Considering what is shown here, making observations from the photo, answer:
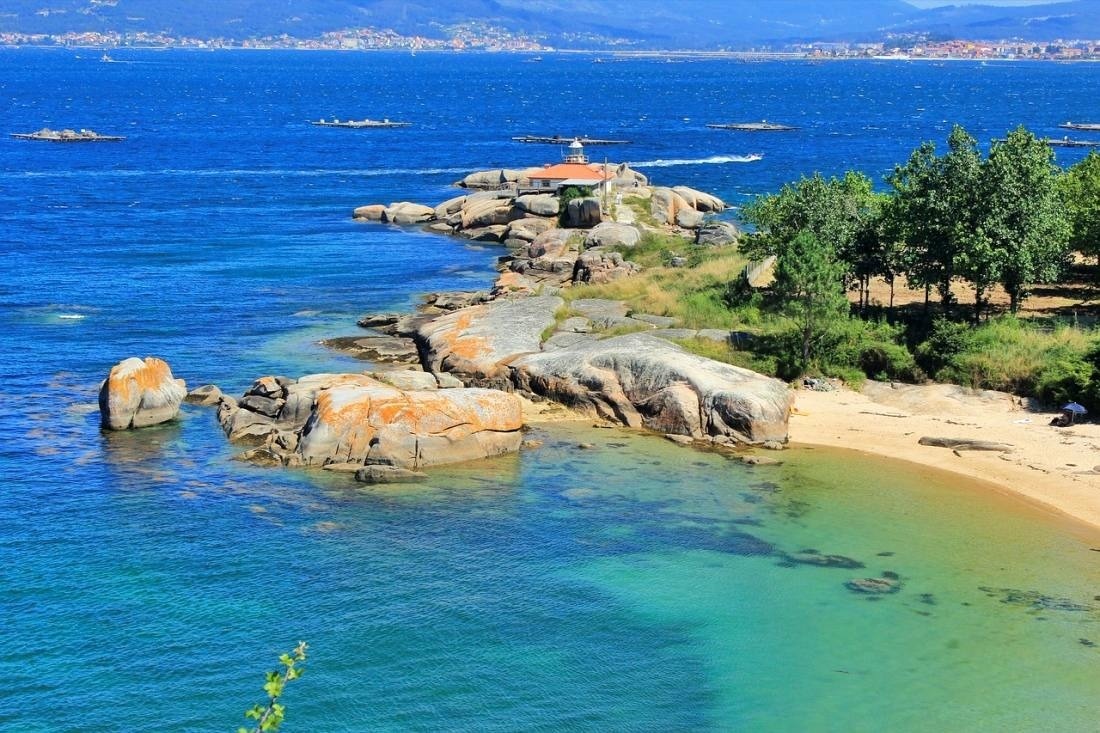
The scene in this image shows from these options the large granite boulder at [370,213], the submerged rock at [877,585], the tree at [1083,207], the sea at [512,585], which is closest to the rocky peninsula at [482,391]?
the sea at [512,585]

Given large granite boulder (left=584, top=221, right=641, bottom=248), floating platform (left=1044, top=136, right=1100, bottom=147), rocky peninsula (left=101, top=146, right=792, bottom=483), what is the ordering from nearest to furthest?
rocky peninsula (left=101, top=146, right=792, bottom=483) → large granite boulder (left=584, top=221, right=641, bottom=248) → floating platform (left=1044, top=136, right=1100, bottom=147)

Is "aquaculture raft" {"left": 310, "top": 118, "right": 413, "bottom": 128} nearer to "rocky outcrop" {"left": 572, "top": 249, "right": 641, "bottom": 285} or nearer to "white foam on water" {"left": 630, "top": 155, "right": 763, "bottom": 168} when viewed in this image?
"white foam on water" {"left": 630, "top": 155, "right": 763, "bottom": 168}

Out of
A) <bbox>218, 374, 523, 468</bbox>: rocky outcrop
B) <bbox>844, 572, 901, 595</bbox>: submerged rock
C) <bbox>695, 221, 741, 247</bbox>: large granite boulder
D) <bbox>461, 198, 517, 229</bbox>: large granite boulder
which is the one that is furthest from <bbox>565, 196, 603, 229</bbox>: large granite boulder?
<bbox>844, 572, 901, 595</bbox>: submerged rock

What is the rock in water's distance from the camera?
141 feet

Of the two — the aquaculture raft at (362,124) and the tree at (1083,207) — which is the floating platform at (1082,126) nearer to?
the aquaculture raft at (362,124)

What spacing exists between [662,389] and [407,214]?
51.4 metres

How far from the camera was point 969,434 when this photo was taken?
40844mm

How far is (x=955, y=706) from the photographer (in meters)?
26.3

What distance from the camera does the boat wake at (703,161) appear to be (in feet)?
406

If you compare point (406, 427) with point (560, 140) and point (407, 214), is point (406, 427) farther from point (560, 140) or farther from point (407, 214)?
point (560, 140)

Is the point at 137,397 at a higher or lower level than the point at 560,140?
lower

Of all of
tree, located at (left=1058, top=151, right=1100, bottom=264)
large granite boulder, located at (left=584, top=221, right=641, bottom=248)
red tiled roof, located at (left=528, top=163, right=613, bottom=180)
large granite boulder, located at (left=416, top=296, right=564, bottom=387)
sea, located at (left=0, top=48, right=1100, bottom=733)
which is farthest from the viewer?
red tiled roof, located at (left=528, top=163, right=613, bottom=180)

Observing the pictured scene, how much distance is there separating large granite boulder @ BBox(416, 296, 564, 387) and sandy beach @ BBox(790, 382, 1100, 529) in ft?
36.3

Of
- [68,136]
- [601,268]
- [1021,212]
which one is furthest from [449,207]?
[68,136]
